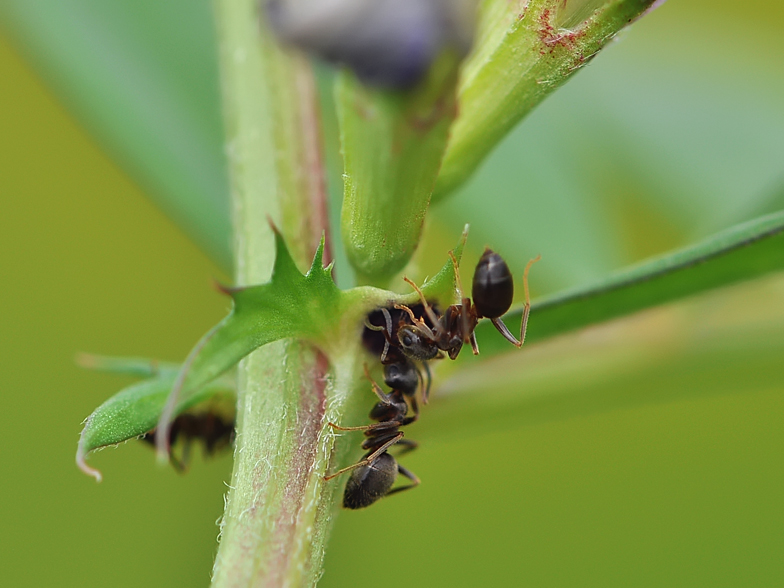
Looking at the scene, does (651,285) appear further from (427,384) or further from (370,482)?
(370,482)

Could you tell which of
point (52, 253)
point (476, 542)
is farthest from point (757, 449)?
point (52, 253)

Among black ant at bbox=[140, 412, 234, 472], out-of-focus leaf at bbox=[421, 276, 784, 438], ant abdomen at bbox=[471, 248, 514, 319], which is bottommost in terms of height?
black ant at bbox=[140, 412, 234, 472]

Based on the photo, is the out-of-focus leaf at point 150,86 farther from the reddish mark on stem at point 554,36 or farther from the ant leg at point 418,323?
the reddish mark on stem at point 554,36

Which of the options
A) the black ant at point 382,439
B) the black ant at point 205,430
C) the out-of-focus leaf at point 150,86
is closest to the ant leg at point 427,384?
the black ant at point 382,439

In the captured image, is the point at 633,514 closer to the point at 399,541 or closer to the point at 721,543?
the point at 721,543

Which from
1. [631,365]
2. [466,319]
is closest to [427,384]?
Answer: [466,319]

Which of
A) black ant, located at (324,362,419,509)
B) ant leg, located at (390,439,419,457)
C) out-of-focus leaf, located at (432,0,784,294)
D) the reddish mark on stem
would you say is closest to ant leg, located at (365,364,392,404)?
black ant, located at (324,362,419,509)

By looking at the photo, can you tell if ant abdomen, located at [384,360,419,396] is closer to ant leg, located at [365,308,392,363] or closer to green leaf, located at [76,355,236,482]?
ant leg, located at [365,308,392,363]
